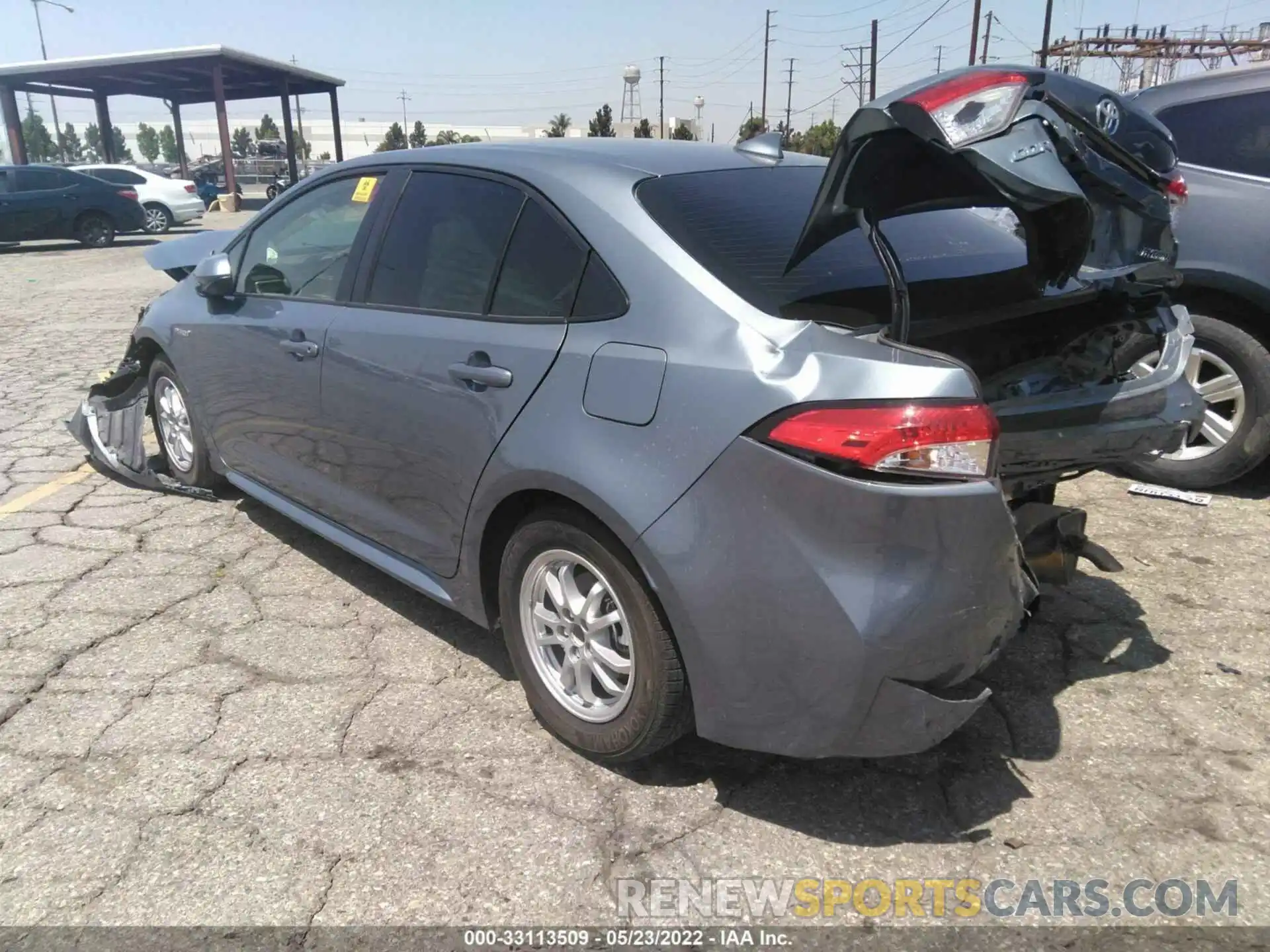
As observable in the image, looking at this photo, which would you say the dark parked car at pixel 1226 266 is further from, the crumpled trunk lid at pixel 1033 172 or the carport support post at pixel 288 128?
the carport support post at pixel 288 128

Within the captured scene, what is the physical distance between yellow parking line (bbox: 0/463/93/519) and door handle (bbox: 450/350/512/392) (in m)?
3.09

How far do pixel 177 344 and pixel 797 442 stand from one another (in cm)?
350

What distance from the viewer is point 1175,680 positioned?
310cm

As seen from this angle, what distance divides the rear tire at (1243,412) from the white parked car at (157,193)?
2306cm

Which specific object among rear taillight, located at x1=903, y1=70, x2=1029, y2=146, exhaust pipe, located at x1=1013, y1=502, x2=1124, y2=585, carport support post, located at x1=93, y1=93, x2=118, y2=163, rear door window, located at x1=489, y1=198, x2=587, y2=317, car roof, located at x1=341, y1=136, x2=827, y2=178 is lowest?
exhaust pipe, located at x1=1013, y1=502, x2=1124, y2=585

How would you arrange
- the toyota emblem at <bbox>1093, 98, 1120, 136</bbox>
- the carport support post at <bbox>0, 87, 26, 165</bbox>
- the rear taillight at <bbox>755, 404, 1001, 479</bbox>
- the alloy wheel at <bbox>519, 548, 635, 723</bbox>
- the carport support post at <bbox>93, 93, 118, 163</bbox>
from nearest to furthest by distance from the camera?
the rear taillight at <bbox>755, 404, 1001, 479</bbox>, the alloy wheel at <bbox>519, 548, 635, 723</bbox>, the toyota emblem at <bbox>1093, 98, 1120, 136</bbox>, the carport support post at <bbox>0, 87, 26, 165</bbox>, the carport support post at <bbox>93, 93, 118, 163</bbox>

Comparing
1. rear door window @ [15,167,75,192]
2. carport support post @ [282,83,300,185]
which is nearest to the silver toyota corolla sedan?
rear door window @ [15,167,75,192]

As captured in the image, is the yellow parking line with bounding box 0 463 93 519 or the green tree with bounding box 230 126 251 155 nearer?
the yellow parking line with bounding box 0 463 93 519

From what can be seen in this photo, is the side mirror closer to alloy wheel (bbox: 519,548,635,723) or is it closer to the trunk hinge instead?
alloy wheel (bbox: 519,548,635,723)

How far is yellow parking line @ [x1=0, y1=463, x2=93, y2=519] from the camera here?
15.4 feet

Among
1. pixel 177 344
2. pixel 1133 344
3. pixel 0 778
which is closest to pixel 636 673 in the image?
pixel 0 778

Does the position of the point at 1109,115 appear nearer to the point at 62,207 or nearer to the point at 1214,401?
the point at 1214,401

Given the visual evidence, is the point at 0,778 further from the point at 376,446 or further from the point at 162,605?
the point at 376,446

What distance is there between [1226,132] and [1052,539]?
3.10m
